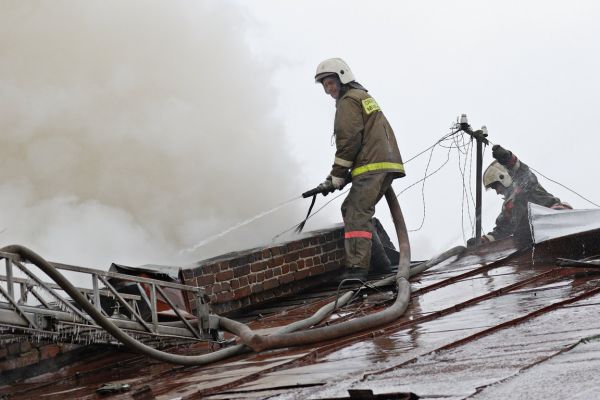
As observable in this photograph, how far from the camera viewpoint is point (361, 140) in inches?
333

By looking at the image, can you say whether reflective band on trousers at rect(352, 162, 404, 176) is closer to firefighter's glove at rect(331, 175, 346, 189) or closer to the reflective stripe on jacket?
the reflective stripe on jacket

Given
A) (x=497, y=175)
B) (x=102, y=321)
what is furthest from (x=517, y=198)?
(x=102, y=321)

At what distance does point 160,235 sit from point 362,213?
7874 mm

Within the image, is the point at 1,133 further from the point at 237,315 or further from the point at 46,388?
the point at 46,388

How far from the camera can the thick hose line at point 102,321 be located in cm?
532

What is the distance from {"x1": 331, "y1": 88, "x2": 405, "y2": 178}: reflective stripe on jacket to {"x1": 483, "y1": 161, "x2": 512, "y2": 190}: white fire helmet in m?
3.32

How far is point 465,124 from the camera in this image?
11.4m

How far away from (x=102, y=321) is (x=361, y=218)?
3.27 metres

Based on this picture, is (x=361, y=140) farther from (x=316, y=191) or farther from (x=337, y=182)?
(x=316, y=191)

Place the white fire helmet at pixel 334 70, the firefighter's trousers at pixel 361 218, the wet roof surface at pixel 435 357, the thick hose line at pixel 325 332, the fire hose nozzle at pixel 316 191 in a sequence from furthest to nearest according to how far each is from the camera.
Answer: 1. the white fire helmet at pixel 334 70
2. the firefighter's trousers at pixel 361 218
3. the fire hose nozzle at pixel 316 191
4. the thick hose line at pixel 325 332
5. the wet roof surface at pixel 435 357

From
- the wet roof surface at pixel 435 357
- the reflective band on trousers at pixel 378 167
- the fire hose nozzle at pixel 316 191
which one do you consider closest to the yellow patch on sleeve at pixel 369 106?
the reflective band on trousers at pixel 378 167

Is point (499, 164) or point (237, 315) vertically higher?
point (499, 164)

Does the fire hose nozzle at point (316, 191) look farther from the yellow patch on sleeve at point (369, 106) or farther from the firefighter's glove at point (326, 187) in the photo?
the yellow patch on sleeve at point (369, 106)

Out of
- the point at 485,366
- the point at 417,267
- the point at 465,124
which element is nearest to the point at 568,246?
the point at 417,267
